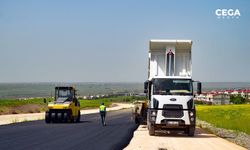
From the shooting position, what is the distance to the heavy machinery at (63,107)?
126 ft

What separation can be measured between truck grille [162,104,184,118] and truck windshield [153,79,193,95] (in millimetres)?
647

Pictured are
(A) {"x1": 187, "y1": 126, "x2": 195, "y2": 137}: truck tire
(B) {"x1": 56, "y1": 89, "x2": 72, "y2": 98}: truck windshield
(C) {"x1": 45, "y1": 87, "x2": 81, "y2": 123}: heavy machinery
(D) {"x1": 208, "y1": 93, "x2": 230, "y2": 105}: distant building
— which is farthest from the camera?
(D) {"x1": 208, "y1": 93, "x2": 230, "y2": 105}: distant building

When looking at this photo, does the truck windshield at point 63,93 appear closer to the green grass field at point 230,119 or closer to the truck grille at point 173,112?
the green grass field at point 230,119

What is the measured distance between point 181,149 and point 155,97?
6.48 meters

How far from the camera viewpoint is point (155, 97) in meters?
26.4

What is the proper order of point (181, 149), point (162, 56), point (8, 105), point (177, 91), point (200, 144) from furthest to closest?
point (8, 105) < point (162, 56) < point (177, 91) < point (200, 144) < point (181, 149)

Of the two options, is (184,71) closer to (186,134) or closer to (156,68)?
(156,68)

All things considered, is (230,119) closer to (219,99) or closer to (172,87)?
(172,87)

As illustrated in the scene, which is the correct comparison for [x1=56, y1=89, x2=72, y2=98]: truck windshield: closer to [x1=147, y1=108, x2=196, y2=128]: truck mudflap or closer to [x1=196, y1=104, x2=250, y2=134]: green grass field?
[x1=196, y1=104, x2=250, y2=134]: green grass field

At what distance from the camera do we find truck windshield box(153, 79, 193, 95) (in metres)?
26.2

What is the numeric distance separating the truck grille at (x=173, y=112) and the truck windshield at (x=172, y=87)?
647 millimetres

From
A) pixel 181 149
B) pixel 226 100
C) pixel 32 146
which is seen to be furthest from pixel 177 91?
pixel 226 100

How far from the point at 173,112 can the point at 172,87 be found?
4.09ft

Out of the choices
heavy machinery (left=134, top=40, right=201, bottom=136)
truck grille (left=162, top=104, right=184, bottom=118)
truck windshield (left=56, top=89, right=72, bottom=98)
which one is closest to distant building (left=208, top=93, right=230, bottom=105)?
truck windshield (left=56, top=89, right=72, bottom=98)
